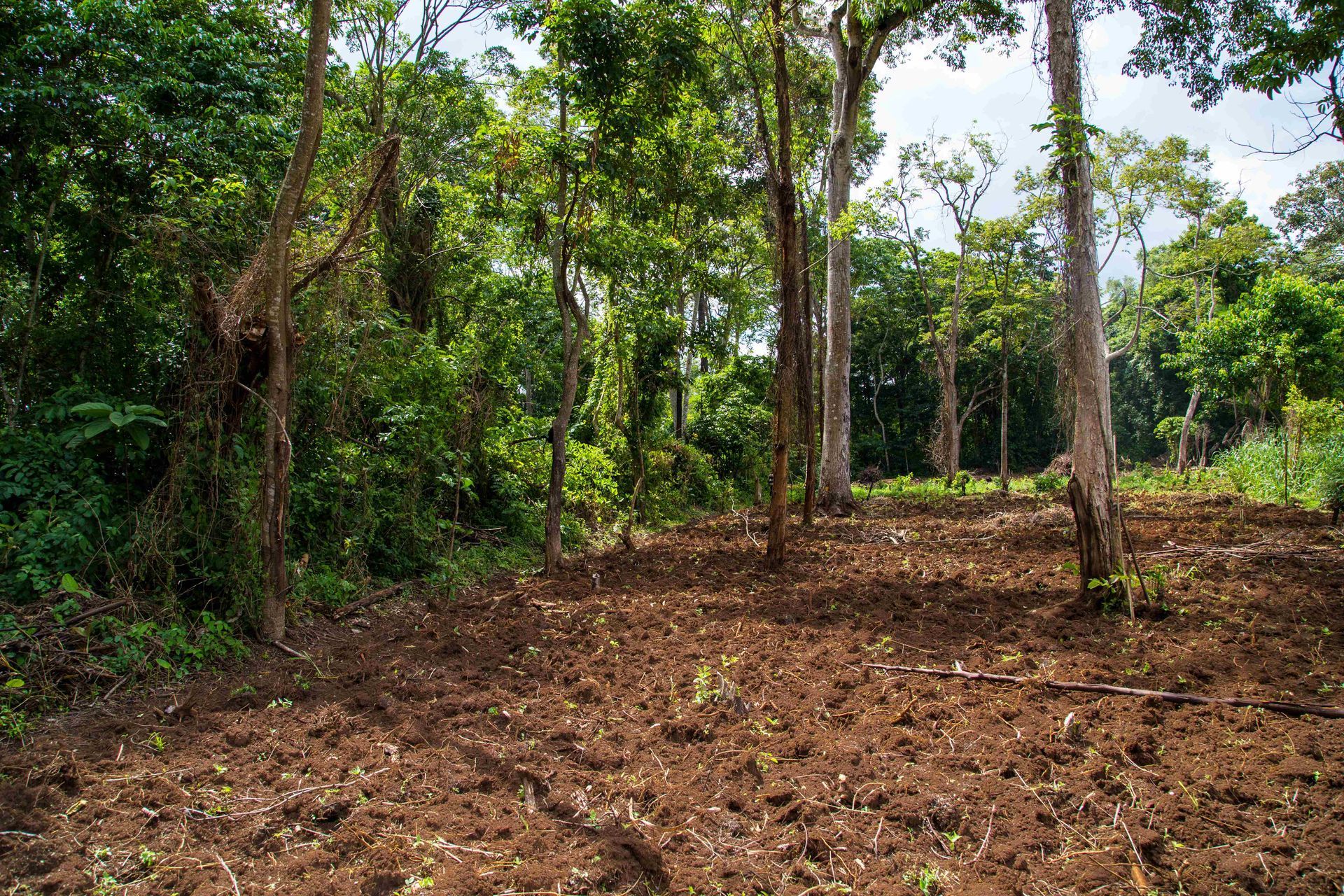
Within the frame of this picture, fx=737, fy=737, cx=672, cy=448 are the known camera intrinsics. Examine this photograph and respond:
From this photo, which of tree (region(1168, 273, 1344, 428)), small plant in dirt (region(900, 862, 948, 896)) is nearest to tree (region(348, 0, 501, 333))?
small plant in dirt (region(900, 862, 948, 896))

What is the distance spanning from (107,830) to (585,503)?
26.5ft

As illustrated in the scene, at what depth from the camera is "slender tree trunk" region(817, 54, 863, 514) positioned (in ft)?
41.5

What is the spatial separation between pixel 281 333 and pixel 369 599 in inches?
94.0

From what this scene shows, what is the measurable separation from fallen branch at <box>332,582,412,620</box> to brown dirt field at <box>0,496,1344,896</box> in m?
0.11

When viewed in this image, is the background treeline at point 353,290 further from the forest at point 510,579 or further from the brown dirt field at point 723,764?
the brown dirt field at point 723,764

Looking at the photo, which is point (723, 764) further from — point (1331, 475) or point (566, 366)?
point (1331, 475)

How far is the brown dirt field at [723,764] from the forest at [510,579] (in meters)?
0.02

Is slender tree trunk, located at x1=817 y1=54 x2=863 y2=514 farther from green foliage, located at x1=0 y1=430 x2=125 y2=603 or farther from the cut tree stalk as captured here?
green foliage, located at x1=0 y1=430 x2=125 y2=603

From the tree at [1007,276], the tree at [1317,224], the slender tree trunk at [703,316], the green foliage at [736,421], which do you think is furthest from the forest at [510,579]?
the tree at [1317,224]

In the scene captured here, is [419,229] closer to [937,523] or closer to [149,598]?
[149,598]

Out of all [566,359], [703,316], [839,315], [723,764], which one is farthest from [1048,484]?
[723,764]

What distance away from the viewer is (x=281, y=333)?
196 inches

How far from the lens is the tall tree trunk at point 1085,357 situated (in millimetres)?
5484

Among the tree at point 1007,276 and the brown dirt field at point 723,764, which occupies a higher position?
the tree at point 1007,276
